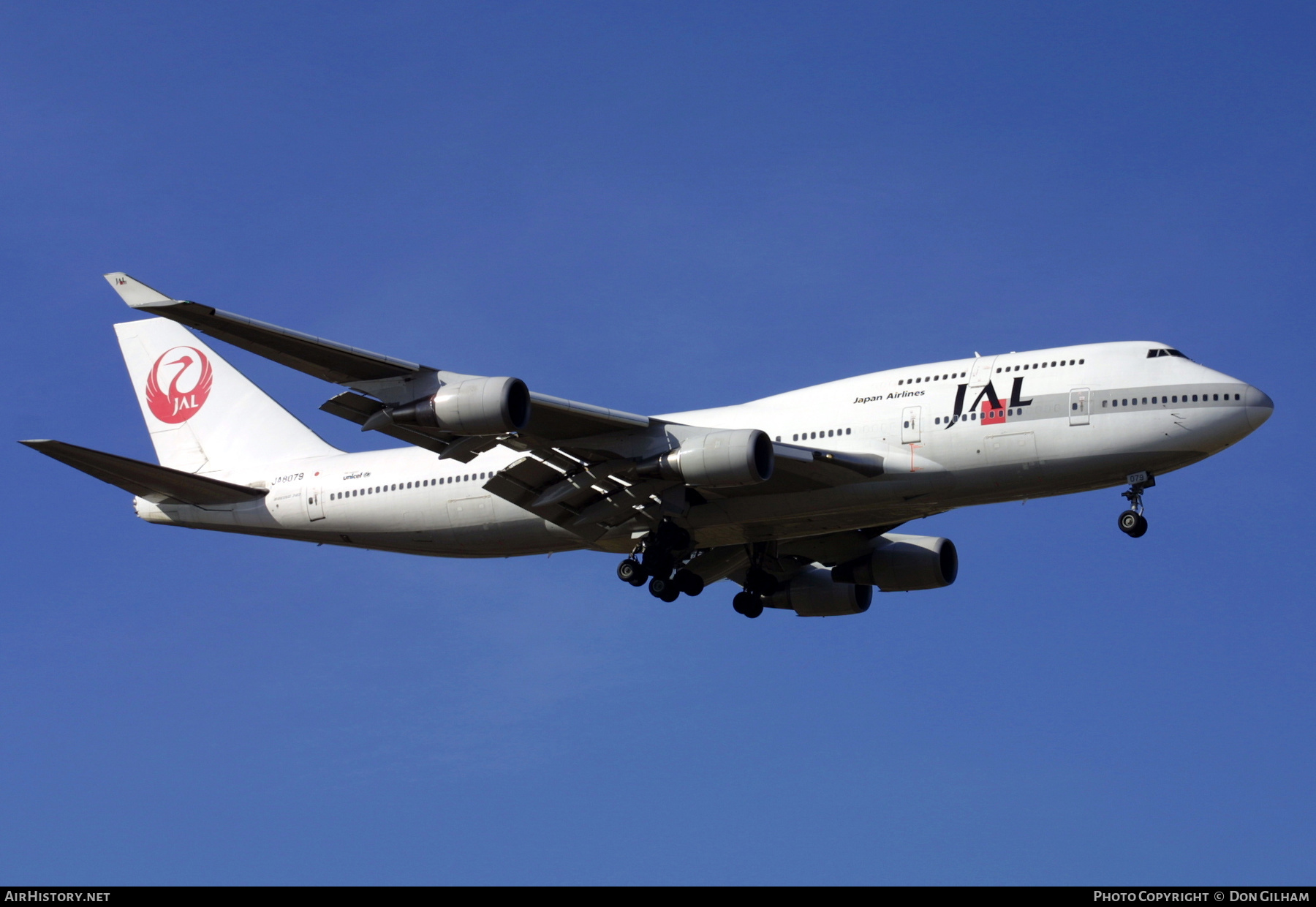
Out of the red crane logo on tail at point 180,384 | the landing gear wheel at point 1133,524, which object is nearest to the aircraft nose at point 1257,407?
the landing gear wheel at point 1133,524

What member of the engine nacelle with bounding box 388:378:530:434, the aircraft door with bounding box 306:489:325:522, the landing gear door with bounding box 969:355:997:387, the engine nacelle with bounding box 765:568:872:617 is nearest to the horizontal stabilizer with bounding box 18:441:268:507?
the aircraft door with bounding box 306:489:325:522

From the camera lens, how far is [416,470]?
37406 millimetres

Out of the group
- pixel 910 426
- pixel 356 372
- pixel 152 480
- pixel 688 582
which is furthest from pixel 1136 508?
pixel 152 480

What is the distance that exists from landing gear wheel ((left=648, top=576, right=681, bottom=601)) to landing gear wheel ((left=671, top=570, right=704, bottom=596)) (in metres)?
0.34

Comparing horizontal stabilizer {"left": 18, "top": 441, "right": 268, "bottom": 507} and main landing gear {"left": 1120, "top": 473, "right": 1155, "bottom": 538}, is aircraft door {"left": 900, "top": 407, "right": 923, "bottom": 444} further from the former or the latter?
horizontal stabilizer {"left": 18, "top": 441, "right": 268, "bottom": 507}

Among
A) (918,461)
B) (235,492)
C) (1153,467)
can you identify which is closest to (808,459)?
(918,461)

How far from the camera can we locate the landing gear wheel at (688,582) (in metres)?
35.9

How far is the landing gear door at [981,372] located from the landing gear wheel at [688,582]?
865cm

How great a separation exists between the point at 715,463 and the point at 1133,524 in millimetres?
9535

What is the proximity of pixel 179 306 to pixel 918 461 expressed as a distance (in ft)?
53.3

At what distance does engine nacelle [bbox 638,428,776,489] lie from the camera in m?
31.4

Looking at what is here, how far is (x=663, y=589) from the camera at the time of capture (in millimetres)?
35188

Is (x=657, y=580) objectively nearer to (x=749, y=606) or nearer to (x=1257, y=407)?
Result: (x=749, y=606)
